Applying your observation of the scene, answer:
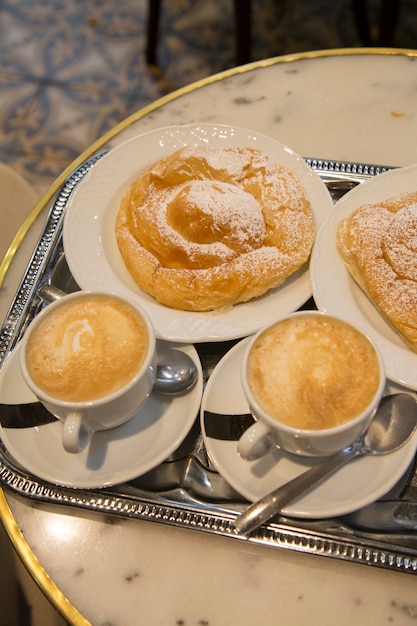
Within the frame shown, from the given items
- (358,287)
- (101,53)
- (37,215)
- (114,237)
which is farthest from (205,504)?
(101,53)

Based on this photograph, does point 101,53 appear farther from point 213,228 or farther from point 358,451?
point 358,451

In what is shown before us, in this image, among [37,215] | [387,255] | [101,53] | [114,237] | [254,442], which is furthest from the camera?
[101,53]

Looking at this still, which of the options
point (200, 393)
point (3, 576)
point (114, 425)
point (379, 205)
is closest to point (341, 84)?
point (379, 205)

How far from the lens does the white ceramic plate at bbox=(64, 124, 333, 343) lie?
106cm

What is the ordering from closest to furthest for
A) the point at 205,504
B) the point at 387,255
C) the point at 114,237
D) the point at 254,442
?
the point at 254,442 → the point at 205,504 → the point at 387,255 → the point at 114,237

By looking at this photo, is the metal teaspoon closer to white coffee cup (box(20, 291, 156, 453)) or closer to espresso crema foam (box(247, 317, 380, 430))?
espresso crema foam (box(247, 317, 380, 430))

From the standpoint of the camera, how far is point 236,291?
1.07 metres

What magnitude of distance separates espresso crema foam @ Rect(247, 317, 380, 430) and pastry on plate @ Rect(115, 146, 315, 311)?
0.20 m

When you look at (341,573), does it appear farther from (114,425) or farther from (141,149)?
(141,149)

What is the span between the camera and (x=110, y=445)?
0.96 meters

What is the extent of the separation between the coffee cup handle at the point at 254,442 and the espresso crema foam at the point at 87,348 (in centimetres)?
20

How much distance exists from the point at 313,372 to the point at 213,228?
392mm

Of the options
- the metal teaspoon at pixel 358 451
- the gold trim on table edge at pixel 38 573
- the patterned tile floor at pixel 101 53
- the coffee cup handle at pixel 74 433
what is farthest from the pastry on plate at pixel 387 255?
the patterned tile floor at pixel 101 53

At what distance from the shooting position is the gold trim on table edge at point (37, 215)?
0.88m
